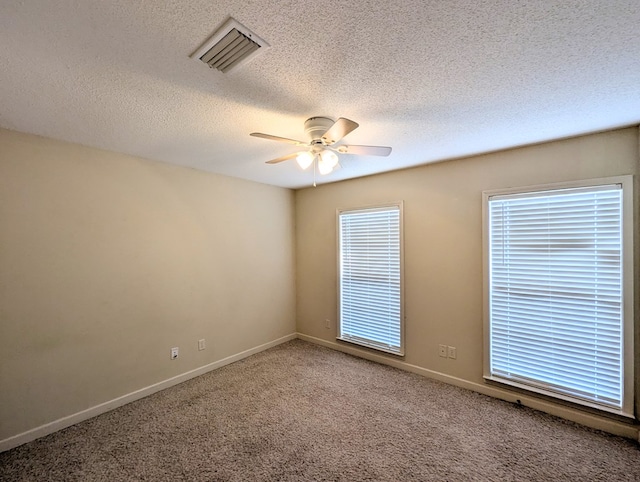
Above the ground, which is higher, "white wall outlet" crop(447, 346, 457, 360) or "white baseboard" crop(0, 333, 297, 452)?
"white wall outlet" crop(447, 346, 457, 360)

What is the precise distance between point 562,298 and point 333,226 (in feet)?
8.57

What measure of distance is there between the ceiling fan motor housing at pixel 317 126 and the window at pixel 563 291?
1858mm

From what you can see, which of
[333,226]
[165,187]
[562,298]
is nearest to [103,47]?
[165,187]

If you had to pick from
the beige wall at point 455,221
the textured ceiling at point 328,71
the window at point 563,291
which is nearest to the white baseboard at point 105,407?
the beige wall at point 455,221

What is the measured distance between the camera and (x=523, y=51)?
1317mm

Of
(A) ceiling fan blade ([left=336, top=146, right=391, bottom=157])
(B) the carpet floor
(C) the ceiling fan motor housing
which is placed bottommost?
(B) the carpet floor

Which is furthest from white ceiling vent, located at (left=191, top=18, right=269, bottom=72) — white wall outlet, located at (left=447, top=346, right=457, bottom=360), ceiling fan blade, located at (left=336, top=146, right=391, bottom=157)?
white wall outlet, located at (left=447, top=346, right=457, bottom=360)

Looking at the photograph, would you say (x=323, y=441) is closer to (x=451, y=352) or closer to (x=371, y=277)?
(x=451, y=352)

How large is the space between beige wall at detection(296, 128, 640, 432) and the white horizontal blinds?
0.16 metres

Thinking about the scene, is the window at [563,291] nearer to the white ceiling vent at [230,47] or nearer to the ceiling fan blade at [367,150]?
the ceiling fan blade at [367,150]

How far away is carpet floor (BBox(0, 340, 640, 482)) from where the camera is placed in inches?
72.7

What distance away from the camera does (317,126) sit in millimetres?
1955

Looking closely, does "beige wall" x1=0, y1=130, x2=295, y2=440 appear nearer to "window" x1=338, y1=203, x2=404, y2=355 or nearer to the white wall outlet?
"window" x1=338, y1=203, x2=404, y2=355

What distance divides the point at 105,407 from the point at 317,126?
311cm
